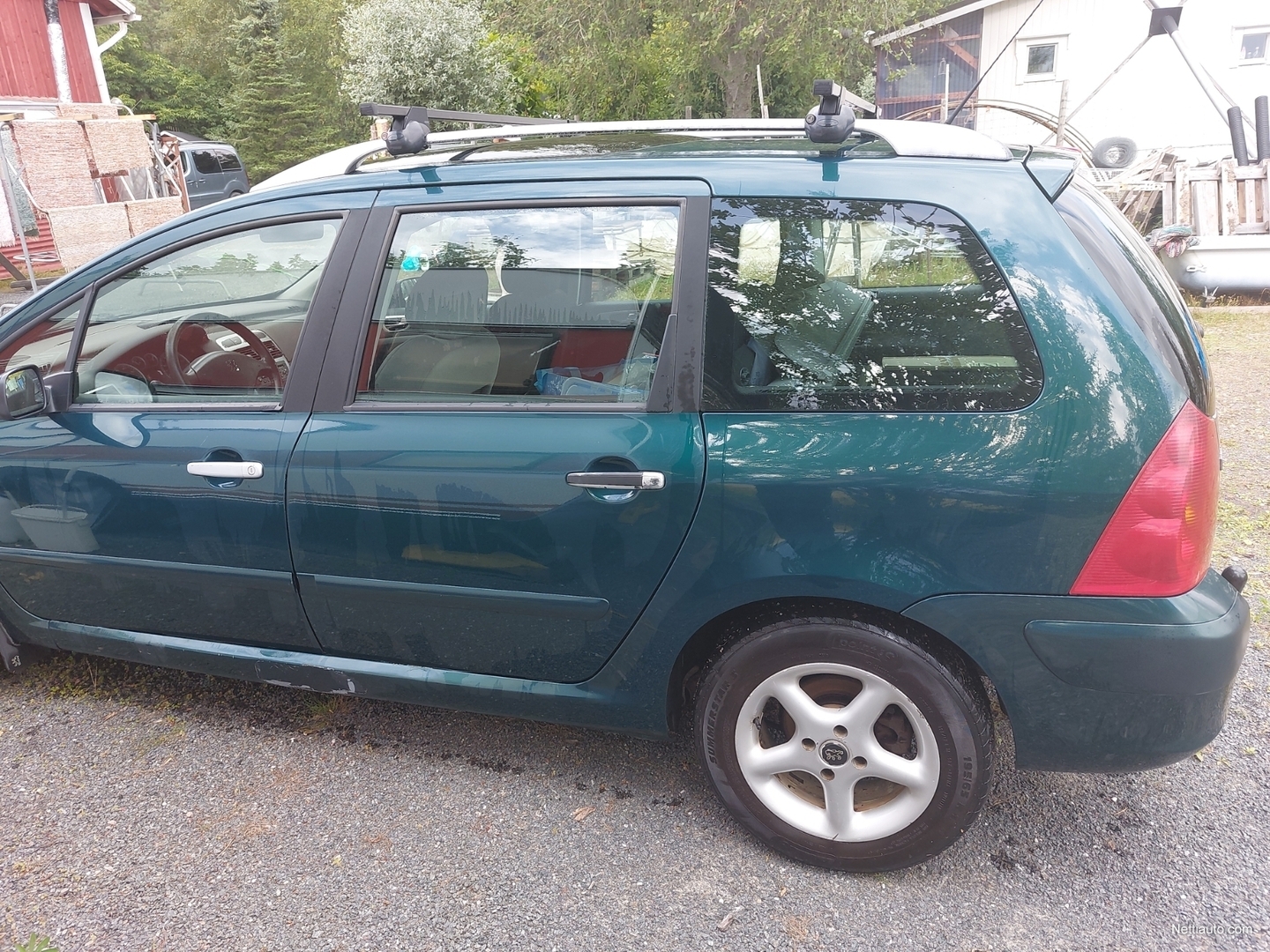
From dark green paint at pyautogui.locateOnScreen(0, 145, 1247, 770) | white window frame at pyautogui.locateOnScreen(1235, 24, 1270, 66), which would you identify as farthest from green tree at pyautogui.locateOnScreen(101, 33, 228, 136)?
dark green paint at pyautogui.locateOnScreen(0, 145, 1247, 770)

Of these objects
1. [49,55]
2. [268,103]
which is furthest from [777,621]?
[268,103]

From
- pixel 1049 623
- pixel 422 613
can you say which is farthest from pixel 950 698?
pixel 422 613

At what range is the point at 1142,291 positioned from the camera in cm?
204

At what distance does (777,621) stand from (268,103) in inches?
1307

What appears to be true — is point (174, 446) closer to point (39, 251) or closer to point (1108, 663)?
point (1108, 663)

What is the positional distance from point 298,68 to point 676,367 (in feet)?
116

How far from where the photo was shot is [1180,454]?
6.24 feet

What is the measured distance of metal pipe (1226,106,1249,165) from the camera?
12.5 metres

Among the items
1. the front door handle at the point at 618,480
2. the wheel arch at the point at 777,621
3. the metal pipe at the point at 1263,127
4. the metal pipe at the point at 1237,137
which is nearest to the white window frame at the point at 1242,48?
the metal pipe at the point at 1237,137

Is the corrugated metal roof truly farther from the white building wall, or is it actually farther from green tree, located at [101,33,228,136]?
the white building wall

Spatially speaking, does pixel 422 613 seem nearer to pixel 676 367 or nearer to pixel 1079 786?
pixel 676 367

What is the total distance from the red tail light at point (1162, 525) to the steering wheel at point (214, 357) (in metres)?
2.09

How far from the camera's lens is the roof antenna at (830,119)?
85.6 inches

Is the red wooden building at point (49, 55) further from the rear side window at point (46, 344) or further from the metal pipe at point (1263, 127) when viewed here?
the metal pipe at point (1263, 127)
